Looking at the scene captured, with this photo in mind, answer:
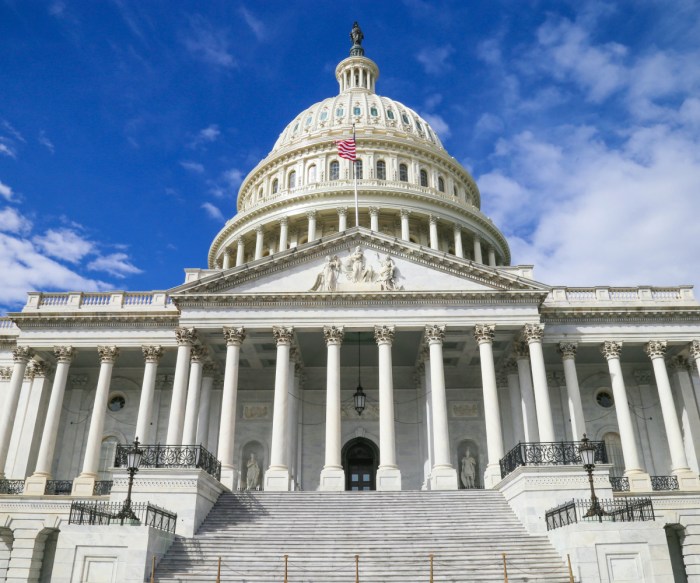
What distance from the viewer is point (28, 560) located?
31.7 metres

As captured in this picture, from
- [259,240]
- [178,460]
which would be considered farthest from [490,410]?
[259,240]

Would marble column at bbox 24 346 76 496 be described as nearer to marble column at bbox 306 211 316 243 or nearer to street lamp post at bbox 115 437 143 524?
street lamp post at bbox 115 437 143 524

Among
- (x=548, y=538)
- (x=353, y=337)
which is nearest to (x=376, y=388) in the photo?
(x=353, y=337)

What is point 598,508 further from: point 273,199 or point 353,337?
point 273,199

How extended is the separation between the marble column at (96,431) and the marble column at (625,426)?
28.4 meters

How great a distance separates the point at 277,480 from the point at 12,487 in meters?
15.1

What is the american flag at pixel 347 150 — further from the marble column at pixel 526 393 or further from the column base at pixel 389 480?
the column base at pixel 389 480

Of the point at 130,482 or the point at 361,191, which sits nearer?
the point at 130,482

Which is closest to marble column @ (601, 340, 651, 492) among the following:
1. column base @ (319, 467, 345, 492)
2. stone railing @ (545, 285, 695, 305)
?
stone railing @ (545, 285, 695, 305)

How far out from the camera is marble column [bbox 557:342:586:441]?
35.8m

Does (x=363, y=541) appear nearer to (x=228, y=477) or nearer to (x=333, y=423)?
(x=333, y=423)

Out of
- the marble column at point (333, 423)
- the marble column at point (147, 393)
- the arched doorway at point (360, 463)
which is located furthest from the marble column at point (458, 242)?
the marble column at point (147, 393)

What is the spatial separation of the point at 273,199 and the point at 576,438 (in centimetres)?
3464

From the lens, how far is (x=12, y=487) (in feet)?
116
